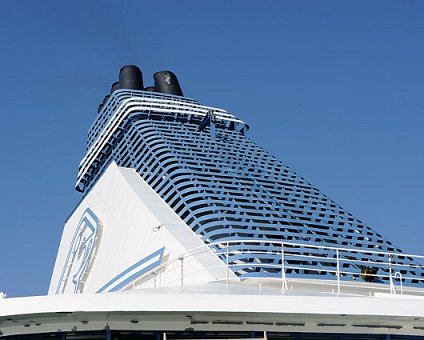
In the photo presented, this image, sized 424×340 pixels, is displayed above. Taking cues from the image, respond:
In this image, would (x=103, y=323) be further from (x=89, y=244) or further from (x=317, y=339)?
(x=89, y=244)

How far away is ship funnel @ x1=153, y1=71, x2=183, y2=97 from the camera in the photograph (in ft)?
124

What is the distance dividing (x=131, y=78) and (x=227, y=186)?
1457cm

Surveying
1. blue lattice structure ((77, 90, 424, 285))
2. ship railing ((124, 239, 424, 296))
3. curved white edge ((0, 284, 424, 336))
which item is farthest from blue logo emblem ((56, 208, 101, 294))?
curved white edge ((0, 284, 424, 336))

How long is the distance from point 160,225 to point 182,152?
6185 millimetres

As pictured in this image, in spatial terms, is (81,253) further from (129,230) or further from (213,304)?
(213,304)

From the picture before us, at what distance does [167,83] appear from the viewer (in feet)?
125

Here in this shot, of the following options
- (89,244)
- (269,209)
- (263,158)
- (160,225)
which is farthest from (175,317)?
(263,158)

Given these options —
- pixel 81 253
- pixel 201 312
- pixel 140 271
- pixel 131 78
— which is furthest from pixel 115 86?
pixel 201 312

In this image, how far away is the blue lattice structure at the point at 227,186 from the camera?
68.3 feet

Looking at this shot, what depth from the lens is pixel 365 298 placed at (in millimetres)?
12898

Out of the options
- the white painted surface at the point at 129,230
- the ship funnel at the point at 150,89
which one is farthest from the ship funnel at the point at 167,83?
the white painted surface at the point at 129,230

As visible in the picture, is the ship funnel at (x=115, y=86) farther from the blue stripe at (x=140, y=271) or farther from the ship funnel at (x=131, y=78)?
the blue stripe at (x=140, y=271)

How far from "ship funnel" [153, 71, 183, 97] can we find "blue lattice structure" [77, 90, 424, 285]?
1.83m

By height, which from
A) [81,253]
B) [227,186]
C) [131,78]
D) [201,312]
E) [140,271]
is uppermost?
[131,78]
